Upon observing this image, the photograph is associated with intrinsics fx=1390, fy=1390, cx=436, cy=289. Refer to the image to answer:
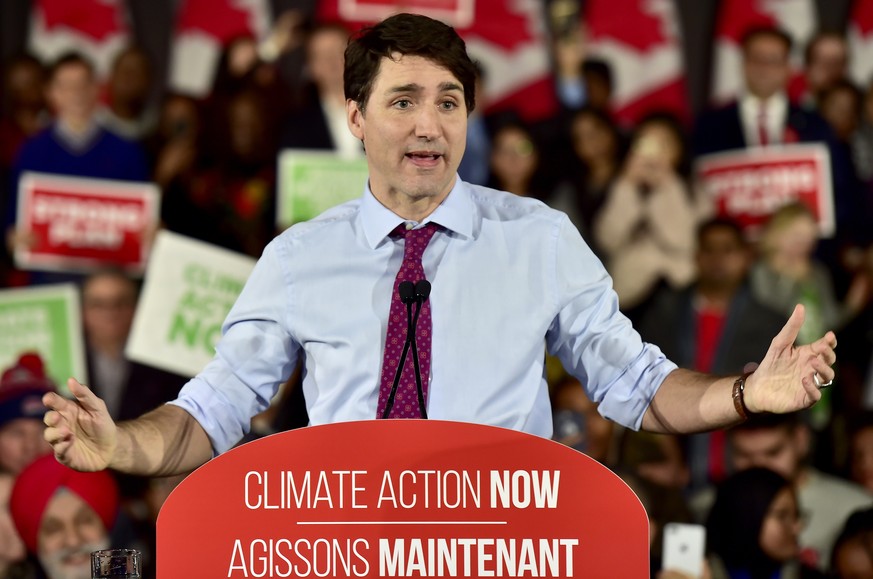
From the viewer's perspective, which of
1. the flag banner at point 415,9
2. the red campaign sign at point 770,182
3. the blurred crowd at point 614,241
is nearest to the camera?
the blurred crowd at point 614,241

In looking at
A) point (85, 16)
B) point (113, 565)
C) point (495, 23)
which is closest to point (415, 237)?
point (113, 565)

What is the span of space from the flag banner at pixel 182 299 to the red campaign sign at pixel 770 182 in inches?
80.1

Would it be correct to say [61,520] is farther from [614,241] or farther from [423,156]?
[423,156]

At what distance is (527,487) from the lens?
Answer: 1556 mm

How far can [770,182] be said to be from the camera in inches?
217

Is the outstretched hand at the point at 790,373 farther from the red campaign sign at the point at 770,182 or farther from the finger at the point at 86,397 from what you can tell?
the red campaign sign at the point at 770,182

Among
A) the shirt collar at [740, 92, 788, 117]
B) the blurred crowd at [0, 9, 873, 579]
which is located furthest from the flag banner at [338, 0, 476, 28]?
the shirt collar at [740, 92, 788, 117]

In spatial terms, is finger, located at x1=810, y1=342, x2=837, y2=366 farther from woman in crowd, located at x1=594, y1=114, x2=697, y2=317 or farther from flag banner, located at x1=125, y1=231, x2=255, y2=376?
woman in crowd, located at x1=594, y1=114, x2=697, y2=317

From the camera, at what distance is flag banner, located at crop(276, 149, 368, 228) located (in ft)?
15.4

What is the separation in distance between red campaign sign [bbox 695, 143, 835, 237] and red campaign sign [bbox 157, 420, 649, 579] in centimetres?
405

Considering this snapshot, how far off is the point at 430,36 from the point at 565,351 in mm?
481

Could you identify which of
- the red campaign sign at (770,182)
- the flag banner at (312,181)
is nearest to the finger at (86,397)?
the flag banner at (312,181)

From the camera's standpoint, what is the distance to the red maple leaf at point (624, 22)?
6.81m

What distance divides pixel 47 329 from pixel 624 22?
10.8 ft
